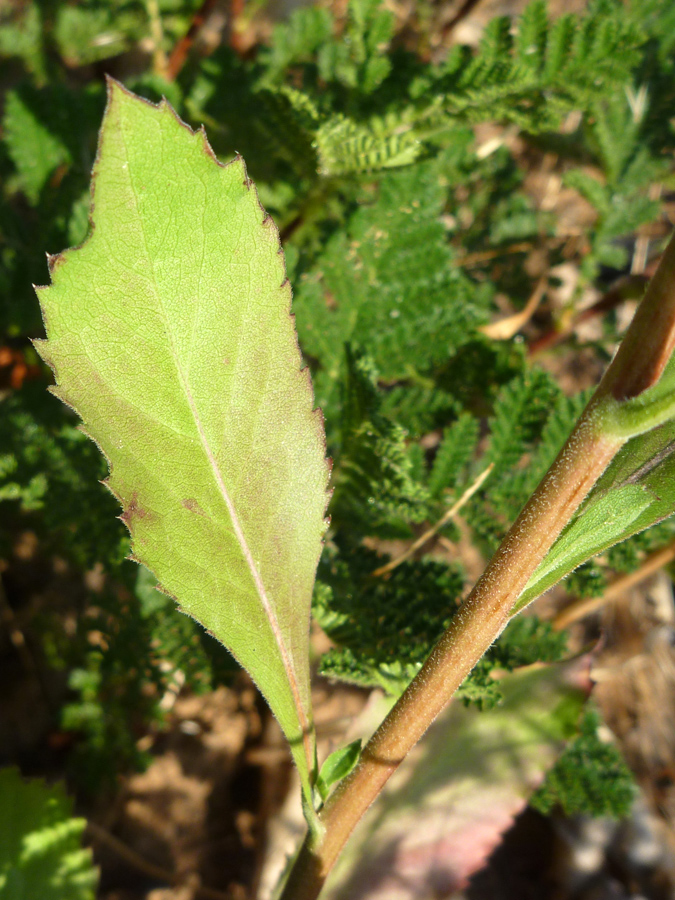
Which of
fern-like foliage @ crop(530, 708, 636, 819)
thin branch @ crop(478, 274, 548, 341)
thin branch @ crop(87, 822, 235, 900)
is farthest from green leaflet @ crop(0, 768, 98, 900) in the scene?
thin branch @ crop(478, 274, 548, 341)

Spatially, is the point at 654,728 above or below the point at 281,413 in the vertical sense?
below

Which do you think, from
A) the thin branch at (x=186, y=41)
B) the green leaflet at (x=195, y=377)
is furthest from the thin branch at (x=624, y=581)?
the thin branch at (x=186, y=41)

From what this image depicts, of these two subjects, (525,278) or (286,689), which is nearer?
(286,689)

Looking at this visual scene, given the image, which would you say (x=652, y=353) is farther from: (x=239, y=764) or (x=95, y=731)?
(x=239, y=764)

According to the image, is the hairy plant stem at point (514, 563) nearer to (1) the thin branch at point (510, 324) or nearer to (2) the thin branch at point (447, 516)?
(2) the thin branch at point (447, 516)

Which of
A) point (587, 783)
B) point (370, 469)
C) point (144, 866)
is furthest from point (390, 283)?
point (144, 866)

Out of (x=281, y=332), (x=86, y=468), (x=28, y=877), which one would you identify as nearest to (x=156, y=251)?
(x=281, y=332)

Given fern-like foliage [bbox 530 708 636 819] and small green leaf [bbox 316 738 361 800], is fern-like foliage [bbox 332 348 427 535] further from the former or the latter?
fern-like foliage [bbox 530 708 636 819]
